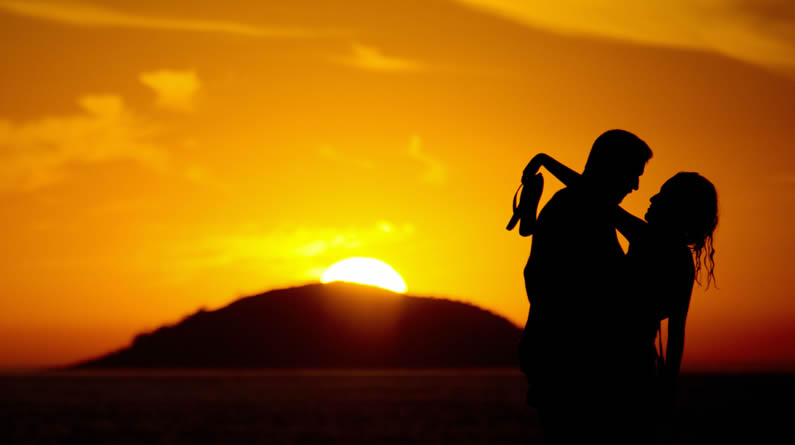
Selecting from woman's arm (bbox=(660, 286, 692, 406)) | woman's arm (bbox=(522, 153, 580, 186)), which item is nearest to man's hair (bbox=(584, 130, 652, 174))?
woman's arm (bbox=(522, 153, 580, 186))

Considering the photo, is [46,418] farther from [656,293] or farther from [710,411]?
[656,293]

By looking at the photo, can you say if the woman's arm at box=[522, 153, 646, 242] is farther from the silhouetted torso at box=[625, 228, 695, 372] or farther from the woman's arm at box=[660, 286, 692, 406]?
the woman's arm at box=[660, 286, 692, 406]

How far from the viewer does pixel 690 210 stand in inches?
256

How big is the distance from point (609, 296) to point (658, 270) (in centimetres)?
31

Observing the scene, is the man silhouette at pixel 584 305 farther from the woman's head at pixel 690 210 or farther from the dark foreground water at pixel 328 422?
the dark foreground water at pixel 328 422

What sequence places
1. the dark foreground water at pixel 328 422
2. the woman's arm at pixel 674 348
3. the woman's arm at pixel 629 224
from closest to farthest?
1. the woman's arm at pixel 674 348
2. the woman's arm at pixel 629 224
3. the dark foreground water at pixel 328 422

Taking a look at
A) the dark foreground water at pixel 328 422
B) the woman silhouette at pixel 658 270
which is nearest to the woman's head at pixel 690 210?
the woman silhouette at pixel 658 270

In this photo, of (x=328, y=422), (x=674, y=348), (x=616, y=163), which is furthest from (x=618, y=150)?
(x=328, y=422)

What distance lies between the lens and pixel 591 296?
20.9ft

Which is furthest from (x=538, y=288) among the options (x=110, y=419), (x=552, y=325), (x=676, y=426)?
(x=110, y=419)

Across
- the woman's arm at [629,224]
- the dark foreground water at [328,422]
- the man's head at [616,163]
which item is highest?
the man's head at [616,163]

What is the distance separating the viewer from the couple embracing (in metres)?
6.30

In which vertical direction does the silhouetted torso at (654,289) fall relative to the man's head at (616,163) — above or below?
below

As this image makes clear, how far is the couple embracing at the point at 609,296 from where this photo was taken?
248 inches
